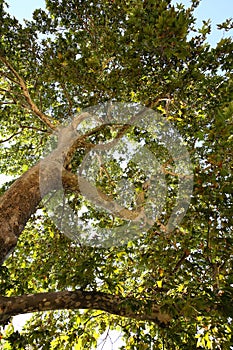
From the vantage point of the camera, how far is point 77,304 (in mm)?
4004

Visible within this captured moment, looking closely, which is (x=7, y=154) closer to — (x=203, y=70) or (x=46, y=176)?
(x=46, y=176)

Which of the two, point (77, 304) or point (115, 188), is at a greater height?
point (115, 188)

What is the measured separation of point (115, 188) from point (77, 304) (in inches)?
229

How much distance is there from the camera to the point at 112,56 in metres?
8.28

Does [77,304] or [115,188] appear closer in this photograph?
[77,304]

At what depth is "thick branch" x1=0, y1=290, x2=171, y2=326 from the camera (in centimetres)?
370

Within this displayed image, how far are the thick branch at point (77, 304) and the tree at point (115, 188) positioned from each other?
0.05ft

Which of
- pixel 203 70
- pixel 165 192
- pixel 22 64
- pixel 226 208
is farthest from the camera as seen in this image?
pixel 22 64

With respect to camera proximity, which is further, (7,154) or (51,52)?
(7,154)

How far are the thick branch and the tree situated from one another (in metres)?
0.01

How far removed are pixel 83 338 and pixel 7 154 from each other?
861 centimetres

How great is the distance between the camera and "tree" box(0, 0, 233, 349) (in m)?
3.86

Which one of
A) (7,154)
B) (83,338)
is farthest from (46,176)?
(7,154)

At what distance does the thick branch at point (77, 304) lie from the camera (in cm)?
370
